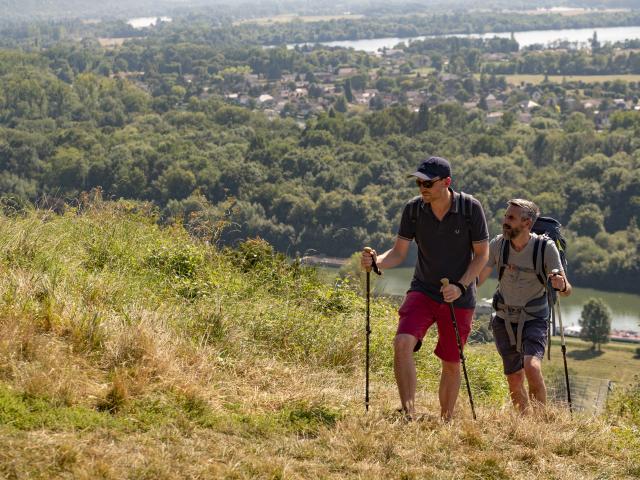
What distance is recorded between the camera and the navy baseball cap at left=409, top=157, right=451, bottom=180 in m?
3.79

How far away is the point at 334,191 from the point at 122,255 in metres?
46.8

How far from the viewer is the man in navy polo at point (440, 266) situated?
151 inches

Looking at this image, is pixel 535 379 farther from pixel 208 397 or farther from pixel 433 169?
pixel 208 397

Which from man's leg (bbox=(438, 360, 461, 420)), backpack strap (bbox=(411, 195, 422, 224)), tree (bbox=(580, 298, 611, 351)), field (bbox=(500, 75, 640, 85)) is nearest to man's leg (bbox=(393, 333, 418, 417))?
man's leg (bbox=(438, 360, 461, 420))

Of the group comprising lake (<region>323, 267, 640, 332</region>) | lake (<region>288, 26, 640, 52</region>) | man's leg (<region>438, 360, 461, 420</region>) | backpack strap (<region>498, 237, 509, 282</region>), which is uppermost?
backpack strap (<region>498, 237, 509, 282</region>)

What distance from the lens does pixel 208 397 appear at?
12.2 ft

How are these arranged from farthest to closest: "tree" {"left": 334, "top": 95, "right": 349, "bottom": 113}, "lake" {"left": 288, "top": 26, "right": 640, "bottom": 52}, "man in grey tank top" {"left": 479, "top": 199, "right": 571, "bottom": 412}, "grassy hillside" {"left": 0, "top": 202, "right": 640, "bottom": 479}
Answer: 1. "lake" {"left": 288, "top": 26, "right": 640, "bottom": 52}
2. "tree" {"left": 334, "top": 95, "right": 349, "bottom": 113}
3. "man in grey tank top" {"left": 479, "top": 199, "right": 571, "bottom": 412}
4. "grassy hillside" {"left": 0, "top": 202, "right": 640, "bottom": 479}

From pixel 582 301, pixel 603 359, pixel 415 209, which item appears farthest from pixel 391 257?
pixel 582 301

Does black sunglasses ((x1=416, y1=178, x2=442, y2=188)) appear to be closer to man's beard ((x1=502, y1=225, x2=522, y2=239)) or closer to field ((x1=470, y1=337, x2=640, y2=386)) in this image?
man's beard ((x1=502, y1=225, x2=522, y2=239))

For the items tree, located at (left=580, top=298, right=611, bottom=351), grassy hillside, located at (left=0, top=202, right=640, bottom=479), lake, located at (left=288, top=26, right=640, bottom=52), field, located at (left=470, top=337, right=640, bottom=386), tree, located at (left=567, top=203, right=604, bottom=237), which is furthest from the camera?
lake, located at (left=288, top=26, right=640, bottom=52)

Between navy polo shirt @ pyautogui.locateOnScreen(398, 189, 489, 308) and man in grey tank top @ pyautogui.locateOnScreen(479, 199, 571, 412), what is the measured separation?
8.1 inches

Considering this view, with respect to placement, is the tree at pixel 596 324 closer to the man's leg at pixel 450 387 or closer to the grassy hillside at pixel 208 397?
the grassy hillside at pixel 208 397

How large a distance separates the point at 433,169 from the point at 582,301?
36521mm

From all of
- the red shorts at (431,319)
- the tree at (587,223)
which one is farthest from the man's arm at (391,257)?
the tree at (587,223)
